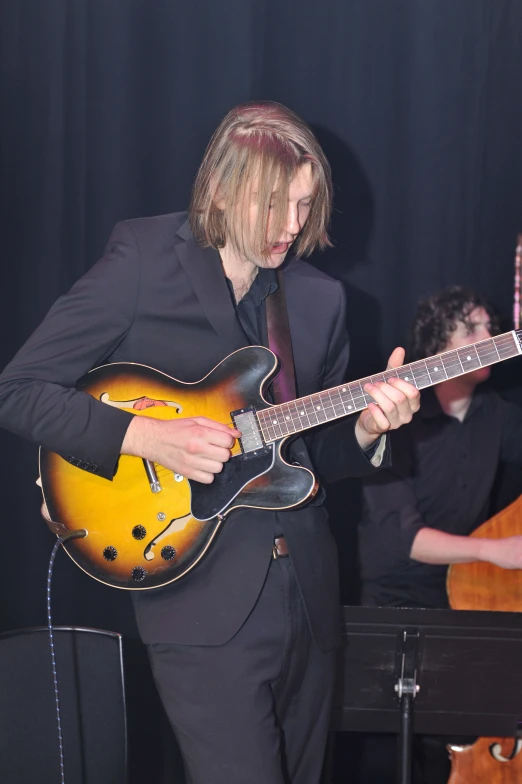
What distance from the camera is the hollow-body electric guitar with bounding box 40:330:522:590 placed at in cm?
182

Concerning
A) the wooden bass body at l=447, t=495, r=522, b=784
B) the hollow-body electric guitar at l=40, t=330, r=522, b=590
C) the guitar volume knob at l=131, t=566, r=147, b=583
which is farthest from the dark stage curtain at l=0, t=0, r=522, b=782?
the guitar volume knob at l=131, t=566, r=147, b=583

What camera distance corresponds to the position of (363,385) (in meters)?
1.90

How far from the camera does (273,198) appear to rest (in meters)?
1.88

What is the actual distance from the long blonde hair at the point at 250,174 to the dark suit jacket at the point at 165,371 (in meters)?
0.07

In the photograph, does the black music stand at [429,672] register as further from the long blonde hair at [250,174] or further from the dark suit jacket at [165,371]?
the long blonde hair at [250,174]

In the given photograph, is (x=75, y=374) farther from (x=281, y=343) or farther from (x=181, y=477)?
(x=281, y=343)

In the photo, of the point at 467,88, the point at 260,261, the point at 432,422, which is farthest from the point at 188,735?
the point at 467,88

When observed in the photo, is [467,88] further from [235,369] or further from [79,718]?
[79,718]

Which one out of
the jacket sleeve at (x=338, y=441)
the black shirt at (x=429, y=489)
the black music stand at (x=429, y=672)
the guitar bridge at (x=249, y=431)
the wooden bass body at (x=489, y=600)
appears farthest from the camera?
the black shirt at (x=429, y=489)

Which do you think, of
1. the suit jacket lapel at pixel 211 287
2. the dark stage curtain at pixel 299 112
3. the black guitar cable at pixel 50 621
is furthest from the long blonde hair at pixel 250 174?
the dark stage curtain at pixel 299 112

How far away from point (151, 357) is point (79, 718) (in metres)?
1.00

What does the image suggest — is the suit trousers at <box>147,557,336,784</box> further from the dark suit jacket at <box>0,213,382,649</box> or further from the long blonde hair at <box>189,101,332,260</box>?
the long blonde hair at <box>189,101,332,260</box>

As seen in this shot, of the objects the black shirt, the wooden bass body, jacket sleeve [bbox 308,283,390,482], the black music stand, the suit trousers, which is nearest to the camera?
the suit trousers

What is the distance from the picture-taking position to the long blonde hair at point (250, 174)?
188 centimetres
